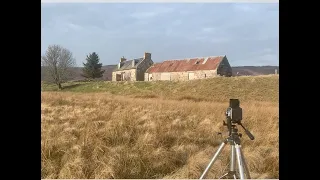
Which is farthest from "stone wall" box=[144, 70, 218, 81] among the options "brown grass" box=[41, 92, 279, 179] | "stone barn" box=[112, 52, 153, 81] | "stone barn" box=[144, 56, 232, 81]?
"brown grass" box=[41, 92, 279, 179]

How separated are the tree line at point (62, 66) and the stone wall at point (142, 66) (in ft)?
1.38

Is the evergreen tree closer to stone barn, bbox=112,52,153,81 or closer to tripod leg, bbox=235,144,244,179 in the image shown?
stone barn, bbox=112,52,153,81

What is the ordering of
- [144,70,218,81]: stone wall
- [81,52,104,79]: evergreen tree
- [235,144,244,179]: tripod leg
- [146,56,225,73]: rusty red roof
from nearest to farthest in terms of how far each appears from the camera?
1. [235,144,244,179]: tripod leg
2. [81,52,104,79]: evergreen tree
3. [146,56,225,73]: rusty red roof
4. [144,70,218,81]: stone wall

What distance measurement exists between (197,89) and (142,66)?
69cm

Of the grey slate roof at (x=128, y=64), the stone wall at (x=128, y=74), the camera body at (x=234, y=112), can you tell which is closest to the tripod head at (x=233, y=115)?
the camera body at (x=234, y=112)

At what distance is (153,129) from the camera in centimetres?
336

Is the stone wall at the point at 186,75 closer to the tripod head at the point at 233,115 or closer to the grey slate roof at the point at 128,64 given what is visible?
the grey slate roof at the point at 128,64

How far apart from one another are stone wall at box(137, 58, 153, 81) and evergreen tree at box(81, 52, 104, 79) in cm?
43

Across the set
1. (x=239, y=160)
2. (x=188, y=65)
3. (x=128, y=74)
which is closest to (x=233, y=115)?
(x=239, y=160)

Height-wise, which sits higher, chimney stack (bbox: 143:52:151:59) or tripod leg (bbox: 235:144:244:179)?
chimney stack (bbox: 143:52:151:59)

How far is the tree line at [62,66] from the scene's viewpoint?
300 centimetres

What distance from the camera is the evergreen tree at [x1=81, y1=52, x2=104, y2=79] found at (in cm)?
302

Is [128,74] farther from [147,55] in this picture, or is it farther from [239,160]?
[239,160]
